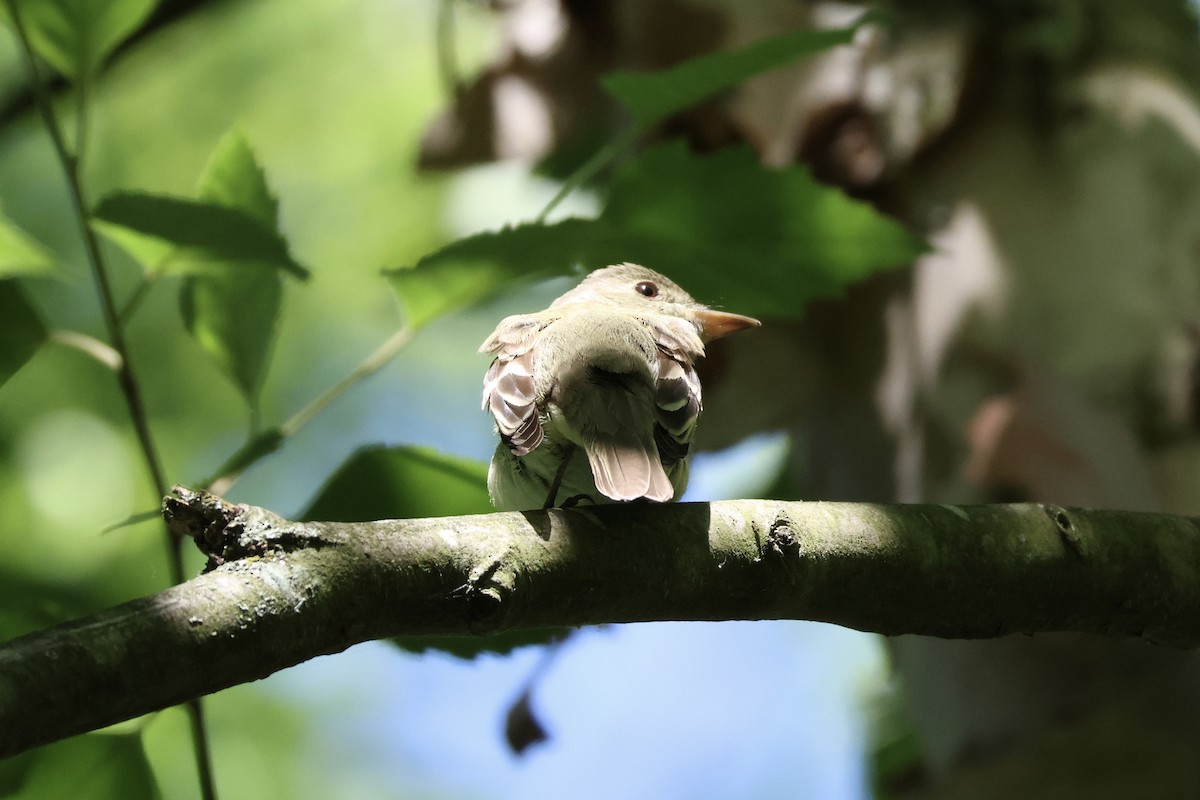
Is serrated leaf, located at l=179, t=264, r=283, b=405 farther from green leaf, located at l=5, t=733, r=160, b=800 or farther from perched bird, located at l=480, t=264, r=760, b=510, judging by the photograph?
green leaf, located at l=5, t=733, r=160, b=800

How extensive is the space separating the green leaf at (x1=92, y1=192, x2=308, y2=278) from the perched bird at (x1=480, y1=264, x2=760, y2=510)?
548mm

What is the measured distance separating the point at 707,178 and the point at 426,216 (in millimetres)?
4761

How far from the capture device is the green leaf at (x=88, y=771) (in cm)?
210

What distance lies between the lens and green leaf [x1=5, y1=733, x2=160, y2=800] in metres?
2.10

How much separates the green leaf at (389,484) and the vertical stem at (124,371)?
0.31 meters

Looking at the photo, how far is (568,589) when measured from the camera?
1.83 m

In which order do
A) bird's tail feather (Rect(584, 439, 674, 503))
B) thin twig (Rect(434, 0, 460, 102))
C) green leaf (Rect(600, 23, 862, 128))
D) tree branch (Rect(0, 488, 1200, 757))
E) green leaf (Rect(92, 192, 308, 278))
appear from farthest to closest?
thin twig (Rect(434, 0, 460, 102)), green leaf (Rect(600, 23, 862, 128)), green leaf (Rect(92, 192, 308, 278)), bird's tail feather (Rect(584, 439, 674, 503)), tree branch (Rect(0, 488, 1200, 757))

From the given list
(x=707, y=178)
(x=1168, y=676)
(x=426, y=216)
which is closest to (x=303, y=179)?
(x=426, y=216)

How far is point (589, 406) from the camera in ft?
7.87

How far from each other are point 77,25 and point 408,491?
1.25 metres

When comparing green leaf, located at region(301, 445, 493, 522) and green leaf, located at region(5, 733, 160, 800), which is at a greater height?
green leaf, located at region(301, 445, 493, 522)

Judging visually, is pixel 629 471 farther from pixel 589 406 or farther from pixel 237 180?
pixel 237 180

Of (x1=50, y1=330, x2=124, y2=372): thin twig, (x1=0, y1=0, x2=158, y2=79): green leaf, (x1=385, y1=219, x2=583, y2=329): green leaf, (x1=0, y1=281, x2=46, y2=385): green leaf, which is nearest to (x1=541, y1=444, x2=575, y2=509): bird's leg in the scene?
(x1=385, y1=219, x2=583, y2=329): green leaf

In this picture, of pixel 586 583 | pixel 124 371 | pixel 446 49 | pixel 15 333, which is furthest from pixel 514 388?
pixel 446 49
